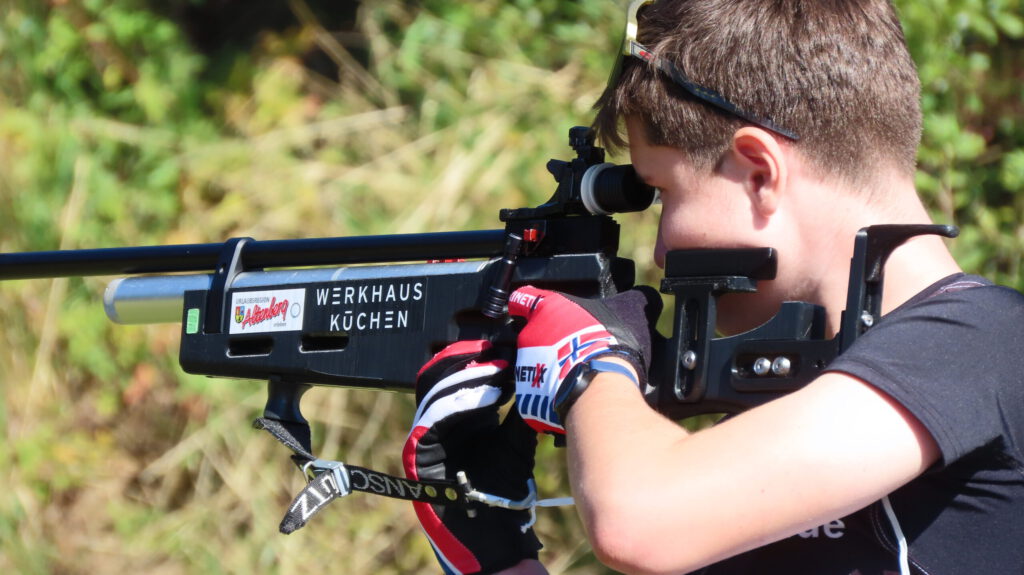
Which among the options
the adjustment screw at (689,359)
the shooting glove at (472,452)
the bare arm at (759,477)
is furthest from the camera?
the shooting glove at (472,452)

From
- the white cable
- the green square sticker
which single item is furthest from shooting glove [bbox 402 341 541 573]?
the white cable

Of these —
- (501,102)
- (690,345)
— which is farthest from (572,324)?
(501,102)

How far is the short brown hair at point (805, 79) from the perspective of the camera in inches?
67.8

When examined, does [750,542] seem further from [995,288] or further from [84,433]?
[84,433]

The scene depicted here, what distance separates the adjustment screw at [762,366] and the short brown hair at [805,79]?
0.30m

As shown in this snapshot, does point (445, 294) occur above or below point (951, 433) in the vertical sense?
above

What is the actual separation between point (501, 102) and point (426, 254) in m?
2.53

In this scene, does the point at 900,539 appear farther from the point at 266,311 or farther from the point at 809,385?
the point at 266,311

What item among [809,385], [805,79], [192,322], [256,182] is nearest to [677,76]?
[805,79]

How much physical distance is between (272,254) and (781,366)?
1.25m

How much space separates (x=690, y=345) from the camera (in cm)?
184

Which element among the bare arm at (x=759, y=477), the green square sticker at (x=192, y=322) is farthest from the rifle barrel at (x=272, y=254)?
the bare arm at (x=759, y=477)

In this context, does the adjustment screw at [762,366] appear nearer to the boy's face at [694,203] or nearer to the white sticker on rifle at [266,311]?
the boy's face at [694,203]

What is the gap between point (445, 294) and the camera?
222cm
